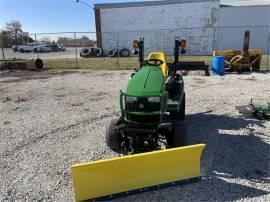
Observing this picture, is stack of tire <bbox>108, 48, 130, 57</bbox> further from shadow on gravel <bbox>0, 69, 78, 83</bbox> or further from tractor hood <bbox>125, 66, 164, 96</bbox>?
tractor hood <bbox>125, 66, 164, 96</bbox>

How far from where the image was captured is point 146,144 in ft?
13.4

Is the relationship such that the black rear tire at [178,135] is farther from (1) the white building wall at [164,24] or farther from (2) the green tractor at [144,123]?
(1) the white building wall at [164,24]

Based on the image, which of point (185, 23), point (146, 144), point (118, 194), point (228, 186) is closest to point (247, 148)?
point (228, 186)

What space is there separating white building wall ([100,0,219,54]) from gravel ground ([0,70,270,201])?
18.7 metres

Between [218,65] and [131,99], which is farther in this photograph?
[218,65]

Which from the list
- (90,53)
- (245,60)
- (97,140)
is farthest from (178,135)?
(90,53)

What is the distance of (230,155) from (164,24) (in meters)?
26.1

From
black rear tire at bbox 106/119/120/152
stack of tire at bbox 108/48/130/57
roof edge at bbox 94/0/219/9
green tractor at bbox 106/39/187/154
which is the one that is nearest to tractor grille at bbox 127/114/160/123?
green tractor at bbox 106/39/187/154

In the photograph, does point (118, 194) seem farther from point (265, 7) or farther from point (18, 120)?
point (265, 7)

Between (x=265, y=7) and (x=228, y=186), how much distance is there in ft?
92.7

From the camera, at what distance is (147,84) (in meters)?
4.17

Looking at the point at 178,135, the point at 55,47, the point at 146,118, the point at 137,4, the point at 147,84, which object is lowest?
the point at 55,47

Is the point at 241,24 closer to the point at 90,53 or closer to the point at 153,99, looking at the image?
the point at 90,53

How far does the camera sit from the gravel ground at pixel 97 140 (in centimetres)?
353
